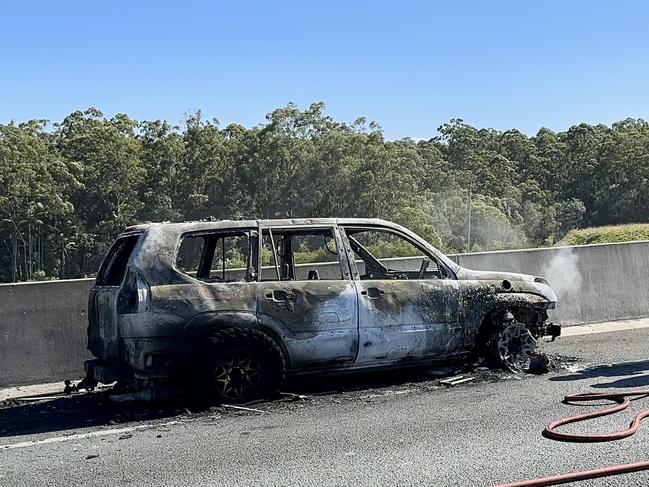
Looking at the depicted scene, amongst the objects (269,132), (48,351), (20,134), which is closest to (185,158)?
(269,132)

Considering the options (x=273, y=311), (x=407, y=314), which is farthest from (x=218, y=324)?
(x=407, y=314)

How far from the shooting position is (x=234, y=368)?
7.36m

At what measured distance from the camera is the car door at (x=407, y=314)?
25.9 feet

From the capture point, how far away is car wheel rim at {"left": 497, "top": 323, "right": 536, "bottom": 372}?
8.61m

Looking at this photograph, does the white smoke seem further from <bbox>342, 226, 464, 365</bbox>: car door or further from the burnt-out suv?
<bbox>342, 226, 464, 365</bbox>: car door

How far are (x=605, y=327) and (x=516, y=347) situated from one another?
3.97m

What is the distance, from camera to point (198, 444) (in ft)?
20.2

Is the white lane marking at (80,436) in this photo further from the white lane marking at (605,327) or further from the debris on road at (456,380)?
the white lane marking at (605,327)

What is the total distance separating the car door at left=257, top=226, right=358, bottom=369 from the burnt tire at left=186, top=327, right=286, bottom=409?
192 mm

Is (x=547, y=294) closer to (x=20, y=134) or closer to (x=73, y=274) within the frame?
(x=73, y=274)

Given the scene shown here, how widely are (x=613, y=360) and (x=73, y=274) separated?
Result: 28923 mm

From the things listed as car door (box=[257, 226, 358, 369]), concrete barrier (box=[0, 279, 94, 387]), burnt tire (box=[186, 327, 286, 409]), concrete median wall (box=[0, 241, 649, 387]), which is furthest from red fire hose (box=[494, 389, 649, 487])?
concrete barrier (box=[0, 279, 94, 387])

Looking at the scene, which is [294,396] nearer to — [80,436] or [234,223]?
[234,223]

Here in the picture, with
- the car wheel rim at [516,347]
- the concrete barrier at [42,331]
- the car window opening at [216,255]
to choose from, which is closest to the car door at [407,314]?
the car wheel rim at [516,347]
